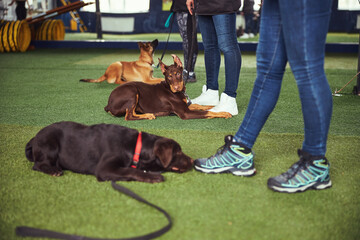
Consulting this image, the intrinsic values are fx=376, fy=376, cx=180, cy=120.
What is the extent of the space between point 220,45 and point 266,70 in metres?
1.45

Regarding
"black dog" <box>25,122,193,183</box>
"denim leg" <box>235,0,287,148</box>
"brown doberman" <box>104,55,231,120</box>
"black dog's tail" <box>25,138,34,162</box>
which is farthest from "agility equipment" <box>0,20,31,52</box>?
"denim leg" <box>235,0,287,148</box>

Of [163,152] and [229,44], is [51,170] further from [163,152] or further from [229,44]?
[229,44]

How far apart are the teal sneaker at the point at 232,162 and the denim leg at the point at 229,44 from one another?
146 centimetres

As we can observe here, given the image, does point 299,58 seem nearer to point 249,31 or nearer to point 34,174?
point 34,174

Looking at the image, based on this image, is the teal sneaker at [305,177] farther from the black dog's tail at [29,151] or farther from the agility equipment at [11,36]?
the agility equipment at [11,36]

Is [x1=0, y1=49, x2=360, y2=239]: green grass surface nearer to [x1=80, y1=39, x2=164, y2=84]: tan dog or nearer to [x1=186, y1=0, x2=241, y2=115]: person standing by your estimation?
[x1=186, y1=0, x2=241, y2=115]: person standing

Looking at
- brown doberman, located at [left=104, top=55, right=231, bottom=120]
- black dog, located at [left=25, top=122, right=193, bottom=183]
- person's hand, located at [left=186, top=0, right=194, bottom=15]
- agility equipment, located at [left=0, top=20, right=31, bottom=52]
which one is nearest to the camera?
black dog, located at [left=25, top=122, right=193, bottom=183]

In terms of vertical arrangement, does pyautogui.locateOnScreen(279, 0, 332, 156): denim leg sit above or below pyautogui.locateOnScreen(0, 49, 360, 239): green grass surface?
above

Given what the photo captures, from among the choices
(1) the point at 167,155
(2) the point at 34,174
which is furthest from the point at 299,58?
(2) the point at 34,174

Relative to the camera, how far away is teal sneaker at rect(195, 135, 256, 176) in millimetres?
2172

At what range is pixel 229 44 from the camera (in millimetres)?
→ 3424

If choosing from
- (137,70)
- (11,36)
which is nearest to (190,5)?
(137,70)

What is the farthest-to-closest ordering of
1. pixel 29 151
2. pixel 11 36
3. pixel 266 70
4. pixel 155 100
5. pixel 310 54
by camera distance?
pixel 11 36, pixel 155 100, pixel 29 151, pixel 266 70, pixel 310 54

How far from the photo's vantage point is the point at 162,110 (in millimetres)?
3645
